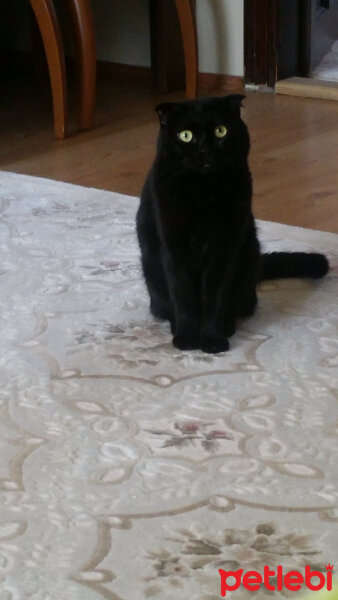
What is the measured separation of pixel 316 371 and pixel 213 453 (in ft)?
0.91

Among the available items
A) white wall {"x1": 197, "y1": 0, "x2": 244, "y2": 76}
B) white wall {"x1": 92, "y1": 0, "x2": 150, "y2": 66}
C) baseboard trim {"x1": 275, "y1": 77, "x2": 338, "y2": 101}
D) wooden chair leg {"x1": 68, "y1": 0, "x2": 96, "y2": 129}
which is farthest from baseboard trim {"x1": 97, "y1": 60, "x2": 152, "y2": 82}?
wooden chair leg {"x1": 68, "y1": 0, "x2": 96, "y2": 129}

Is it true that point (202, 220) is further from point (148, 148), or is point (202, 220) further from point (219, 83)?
point (219, 83)

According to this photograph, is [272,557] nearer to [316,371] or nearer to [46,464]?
[46,464]

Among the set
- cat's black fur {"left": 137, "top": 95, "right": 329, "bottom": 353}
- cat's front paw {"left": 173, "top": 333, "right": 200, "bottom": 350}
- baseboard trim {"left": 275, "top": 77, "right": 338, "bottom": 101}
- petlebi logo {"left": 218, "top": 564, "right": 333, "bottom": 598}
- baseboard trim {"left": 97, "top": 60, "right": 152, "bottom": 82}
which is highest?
cat's black fur {"left": 137, "top": 95, "right": 329, "bottom": 353}

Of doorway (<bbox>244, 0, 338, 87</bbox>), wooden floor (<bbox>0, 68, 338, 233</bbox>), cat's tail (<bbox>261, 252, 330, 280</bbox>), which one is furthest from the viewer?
doorway (<bbox>244, 0, 338, 87</bbox>)

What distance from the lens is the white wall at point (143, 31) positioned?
334 cm

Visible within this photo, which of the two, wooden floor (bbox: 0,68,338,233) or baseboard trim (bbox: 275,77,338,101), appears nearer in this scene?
wooden floor (bbox: 0,68,338,233)

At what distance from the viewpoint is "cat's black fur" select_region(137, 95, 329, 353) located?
54.3 inches

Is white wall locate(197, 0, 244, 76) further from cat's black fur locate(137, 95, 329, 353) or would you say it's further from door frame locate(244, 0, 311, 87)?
cat's black fur locate(137, 95, 329, 353)

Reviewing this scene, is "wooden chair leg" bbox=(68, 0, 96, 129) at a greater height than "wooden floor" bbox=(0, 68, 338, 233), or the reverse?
"wooden chair leg" bbox=(68, 0, 96, 129)

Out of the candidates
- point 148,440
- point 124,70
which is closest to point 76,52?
point 124,70

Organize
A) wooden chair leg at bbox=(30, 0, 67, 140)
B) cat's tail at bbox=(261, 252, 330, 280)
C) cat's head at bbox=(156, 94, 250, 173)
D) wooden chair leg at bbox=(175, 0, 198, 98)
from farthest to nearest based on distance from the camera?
wooden chair leg at bbox=(175, 0, 198, 98)
wooden chair leg at bbox=(30, 0, 67, 140)
cat's tail at bbox=(261, 252, 330, 280)
cat's head at bbox=(156, 94, 250, 173)

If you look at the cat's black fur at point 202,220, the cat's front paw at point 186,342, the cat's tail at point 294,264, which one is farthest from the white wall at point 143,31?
the cat's front paw at point 186,342

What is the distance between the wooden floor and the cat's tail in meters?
0.32
